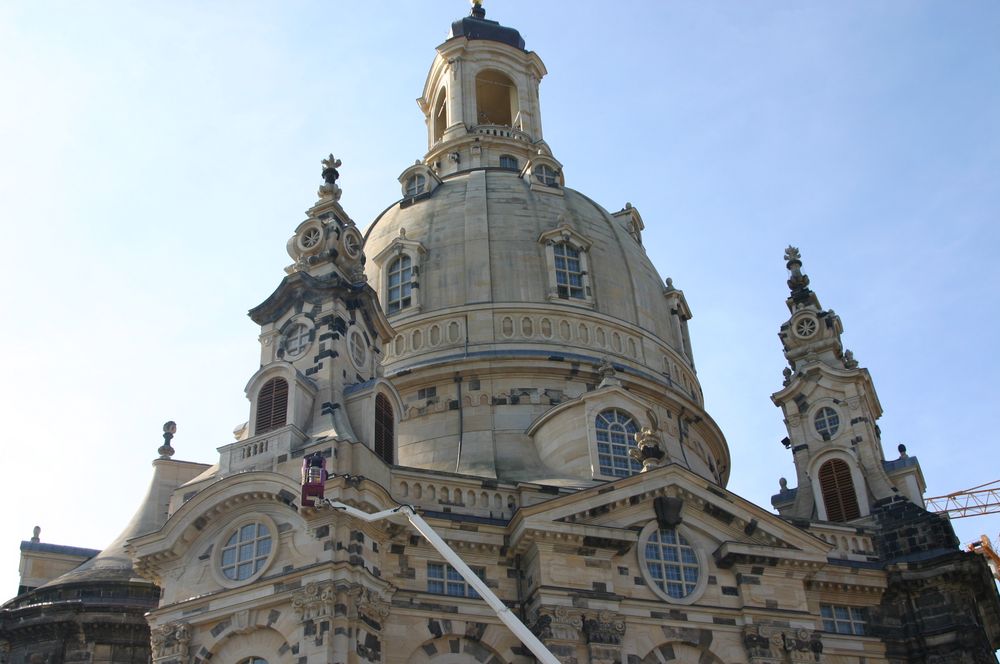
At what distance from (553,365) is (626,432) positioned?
4922mm

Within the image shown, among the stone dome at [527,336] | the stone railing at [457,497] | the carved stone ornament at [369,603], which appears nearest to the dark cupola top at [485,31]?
the stone dome at [527,336]

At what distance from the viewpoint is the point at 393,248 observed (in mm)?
49469

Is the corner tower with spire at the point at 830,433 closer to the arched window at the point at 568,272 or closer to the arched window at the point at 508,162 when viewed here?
the arched window at the point at 568,272

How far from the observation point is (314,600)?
31516mm

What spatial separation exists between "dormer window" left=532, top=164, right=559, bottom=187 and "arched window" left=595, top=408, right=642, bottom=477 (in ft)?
52.7

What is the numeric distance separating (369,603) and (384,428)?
24.2 feet

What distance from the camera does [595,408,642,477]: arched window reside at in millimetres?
39875

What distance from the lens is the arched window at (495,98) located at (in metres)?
66.9

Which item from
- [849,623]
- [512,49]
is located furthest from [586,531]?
[512,49]

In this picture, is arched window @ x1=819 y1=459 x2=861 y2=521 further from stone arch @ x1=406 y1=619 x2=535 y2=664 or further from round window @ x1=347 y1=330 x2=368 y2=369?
round window @ x1=347 y1=330 x2=368 y2=369

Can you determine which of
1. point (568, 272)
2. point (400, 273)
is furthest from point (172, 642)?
point (568, 272)

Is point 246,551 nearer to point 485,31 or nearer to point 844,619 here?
point 844,619


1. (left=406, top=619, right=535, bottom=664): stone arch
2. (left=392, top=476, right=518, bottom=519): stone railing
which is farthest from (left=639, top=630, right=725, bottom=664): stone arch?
(left=392, top=476, right=518, bottom=519): stone railing

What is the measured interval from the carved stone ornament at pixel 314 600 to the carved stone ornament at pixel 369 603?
1.81 ft
